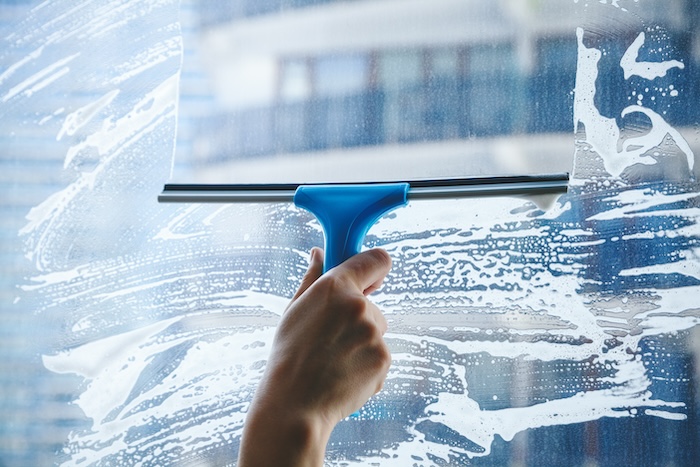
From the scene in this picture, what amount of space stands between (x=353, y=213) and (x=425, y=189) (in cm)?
8

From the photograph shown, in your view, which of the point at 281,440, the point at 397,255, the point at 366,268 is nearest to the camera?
the point at 281,440

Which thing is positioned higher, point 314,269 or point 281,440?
point 314,269

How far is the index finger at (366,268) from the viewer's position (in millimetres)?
583

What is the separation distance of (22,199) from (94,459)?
0.34 m

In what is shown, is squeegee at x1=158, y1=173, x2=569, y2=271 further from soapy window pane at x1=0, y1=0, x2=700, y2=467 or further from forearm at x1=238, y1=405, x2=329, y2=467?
forearm at x1=238, y1=405, x2=329, y2=467

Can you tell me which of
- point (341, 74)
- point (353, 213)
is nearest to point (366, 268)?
point (353, 213)

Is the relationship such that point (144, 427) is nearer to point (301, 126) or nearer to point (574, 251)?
point (301, 126)

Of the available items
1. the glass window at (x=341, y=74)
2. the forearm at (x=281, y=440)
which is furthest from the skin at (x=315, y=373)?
the glass window at (x=341, y=74)

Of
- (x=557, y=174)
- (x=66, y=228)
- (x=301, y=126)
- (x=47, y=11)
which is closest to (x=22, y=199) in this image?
(x=66, y=228)

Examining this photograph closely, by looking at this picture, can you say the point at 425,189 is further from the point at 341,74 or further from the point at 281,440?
the point at 281,440

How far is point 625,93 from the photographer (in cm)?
69

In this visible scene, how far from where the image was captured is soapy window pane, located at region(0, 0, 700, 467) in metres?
0.68

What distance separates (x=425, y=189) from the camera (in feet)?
2.22

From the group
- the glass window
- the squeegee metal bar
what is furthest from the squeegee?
the glass window
